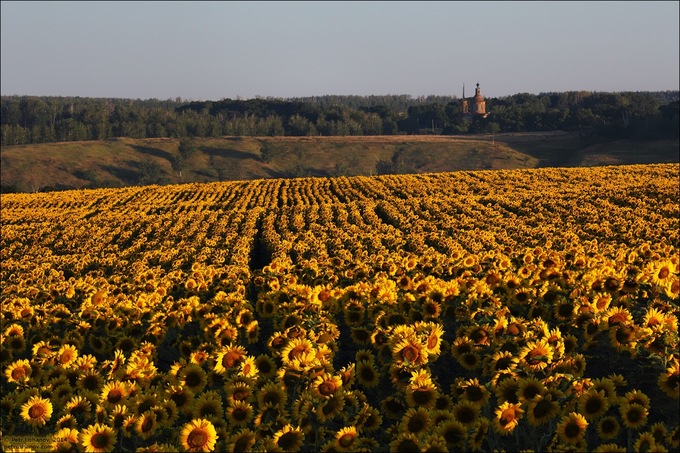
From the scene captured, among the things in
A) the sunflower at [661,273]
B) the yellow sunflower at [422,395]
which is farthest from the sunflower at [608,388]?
the sunflower at [661,273]

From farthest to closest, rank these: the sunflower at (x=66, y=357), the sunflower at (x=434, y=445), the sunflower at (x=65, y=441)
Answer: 1. the sunflower at (x=66, y=357)
2. the sunflower at (x=65, y=441)
3. the sunflower at (x=434, y=445)

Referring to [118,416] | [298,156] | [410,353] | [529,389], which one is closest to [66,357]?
[118,416]

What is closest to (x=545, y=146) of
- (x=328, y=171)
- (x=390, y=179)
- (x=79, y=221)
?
(x=328, y=171)

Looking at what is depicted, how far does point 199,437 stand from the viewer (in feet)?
15.0

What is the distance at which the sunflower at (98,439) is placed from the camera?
15.3 feet

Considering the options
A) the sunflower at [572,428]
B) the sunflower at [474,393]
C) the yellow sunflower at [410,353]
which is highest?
the yellow sunflower at [410,353]

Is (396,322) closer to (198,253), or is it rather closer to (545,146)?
(198,253)

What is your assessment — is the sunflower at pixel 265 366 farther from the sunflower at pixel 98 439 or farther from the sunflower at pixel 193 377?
the sunflower at pixel 98 439

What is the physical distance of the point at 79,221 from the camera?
4962 cm

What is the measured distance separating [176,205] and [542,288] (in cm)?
5588

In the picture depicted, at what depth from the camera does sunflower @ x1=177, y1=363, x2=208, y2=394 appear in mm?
5827

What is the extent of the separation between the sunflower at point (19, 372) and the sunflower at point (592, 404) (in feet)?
18.8

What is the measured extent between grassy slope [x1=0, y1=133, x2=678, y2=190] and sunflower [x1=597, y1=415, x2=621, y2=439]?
120065 millimetres

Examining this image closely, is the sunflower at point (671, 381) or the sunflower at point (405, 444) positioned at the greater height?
the sunflower at point (671, 381)
